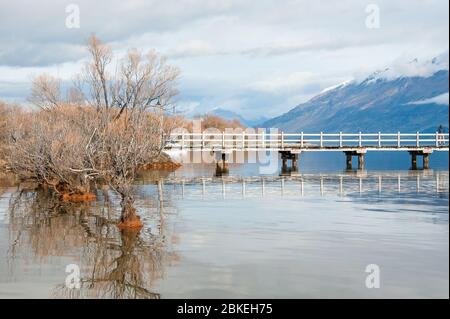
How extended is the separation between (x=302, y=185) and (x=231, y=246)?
19.4 meters

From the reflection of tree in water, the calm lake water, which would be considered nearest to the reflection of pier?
the calm lake water

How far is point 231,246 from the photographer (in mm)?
17516

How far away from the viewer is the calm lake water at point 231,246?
1338cm

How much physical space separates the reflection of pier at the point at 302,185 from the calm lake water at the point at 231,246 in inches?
57.6

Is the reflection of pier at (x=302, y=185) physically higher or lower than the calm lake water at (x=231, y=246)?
higher

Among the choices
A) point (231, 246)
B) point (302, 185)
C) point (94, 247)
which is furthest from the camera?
point (302, 185)

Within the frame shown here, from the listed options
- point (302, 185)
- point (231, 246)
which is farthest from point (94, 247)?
point (302, 185)

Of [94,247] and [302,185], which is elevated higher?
[302,185]

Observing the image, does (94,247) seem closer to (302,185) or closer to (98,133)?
(98,133)

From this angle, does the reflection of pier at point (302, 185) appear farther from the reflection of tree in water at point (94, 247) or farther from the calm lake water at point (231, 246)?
the reflection of tree in water at point (94, 247)

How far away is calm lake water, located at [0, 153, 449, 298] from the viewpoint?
43.9ft

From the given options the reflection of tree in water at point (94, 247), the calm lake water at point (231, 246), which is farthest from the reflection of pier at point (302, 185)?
the reflection of tree in water at point (94, 247)

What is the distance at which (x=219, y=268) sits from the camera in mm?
14930

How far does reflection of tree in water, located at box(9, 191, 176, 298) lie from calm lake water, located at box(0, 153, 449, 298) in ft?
0.10
